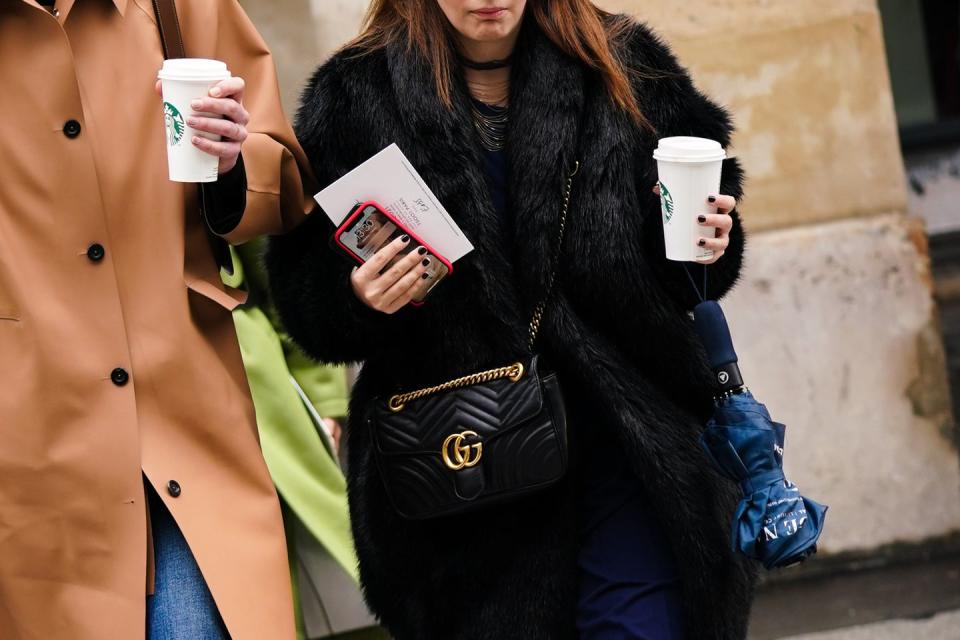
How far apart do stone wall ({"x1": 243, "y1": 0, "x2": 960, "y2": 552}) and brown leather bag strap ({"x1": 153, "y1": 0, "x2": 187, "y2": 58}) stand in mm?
2884

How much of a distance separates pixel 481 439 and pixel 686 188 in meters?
0.63

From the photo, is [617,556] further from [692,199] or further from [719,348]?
[692,199]

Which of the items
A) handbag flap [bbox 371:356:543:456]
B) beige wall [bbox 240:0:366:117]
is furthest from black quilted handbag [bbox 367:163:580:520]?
beige wall [bbox 240:0:366:117]

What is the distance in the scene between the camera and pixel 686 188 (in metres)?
2.77

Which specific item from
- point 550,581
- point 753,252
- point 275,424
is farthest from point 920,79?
point 550,581

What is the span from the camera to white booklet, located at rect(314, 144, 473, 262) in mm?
2799

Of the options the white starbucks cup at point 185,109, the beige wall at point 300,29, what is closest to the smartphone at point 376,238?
the white starbucks cup at point 185,109

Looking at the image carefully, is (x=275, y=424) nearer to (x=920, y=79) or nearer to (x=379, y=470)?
(x=379, y=470)

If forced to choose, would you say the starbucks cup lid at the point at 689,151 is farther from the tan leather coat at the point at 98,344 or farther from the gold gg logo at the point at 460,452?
the tan leather coat at the point at 98,344

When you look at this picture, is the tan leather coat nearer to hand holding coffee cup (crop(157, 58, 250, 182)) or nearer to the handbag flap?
hand holding coffee cup (crop(157, 58, 250, 182))

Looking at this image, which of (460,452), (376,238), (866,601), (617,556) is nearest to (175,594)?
(460,452)

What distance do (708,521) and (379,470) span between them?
678 millimetres

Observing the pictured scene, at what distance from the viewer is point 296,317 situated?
3.12 m

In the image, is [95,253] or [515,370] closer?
[95,253]
